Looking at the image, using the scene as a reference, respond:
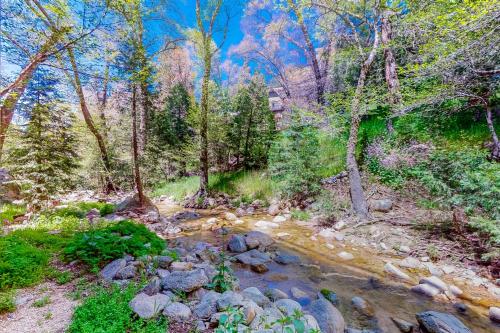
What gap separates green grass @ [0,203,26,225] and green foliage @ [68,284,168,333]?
5354 millimetres

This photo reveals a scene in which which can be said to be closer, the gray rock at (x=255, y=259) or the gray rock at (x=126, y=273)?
the gray rock at (x=126, y=273)

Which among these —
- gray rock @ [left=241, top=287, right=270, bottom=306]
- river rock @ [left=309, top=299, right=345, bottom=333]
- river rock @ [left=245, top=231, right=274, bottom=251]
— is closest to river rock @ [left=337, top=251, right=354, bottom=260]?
river rock @ [left=245, top=231, right=274, bottom=251]

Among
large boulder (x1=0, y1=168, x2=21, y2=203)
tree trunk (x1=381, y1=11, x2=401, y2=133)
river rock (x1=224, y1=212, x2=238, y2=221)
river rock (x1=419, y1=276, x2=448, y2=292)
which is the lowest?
river rock (x1=224, y1=212, x2=238, y2=221)

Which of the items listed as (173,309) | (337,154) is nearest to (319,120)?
(337,154)

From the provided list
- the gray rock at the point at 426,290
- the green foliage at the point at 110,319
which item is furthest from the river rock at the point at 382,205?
the green foliage at the point at 110,319

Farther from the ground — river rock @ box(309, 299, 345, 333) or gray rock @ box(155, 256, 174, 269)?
gray rock @ box(155, 256, 174, 269)

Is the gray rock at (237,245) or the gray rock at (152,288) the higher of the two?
the gray rock at (152,288)

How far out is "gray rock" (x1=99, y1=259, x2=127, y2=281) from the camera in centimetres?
329

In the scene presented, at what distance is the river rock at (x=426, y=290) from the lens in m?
3.64

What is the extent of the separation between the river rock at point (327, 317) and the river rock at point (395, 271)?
197cm

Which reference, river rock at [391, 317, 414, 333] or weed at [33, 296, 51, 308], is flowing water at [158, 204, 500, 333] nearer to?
river rock at [391, 317, 414, 333]

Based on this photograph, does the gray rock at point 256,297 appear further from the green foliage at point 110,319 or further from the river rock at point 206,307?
the green foliage at point 110,319

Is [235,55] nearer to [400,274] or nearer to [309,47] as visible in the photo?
[309,47]

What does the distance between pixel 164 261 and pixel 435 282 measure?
430cm
